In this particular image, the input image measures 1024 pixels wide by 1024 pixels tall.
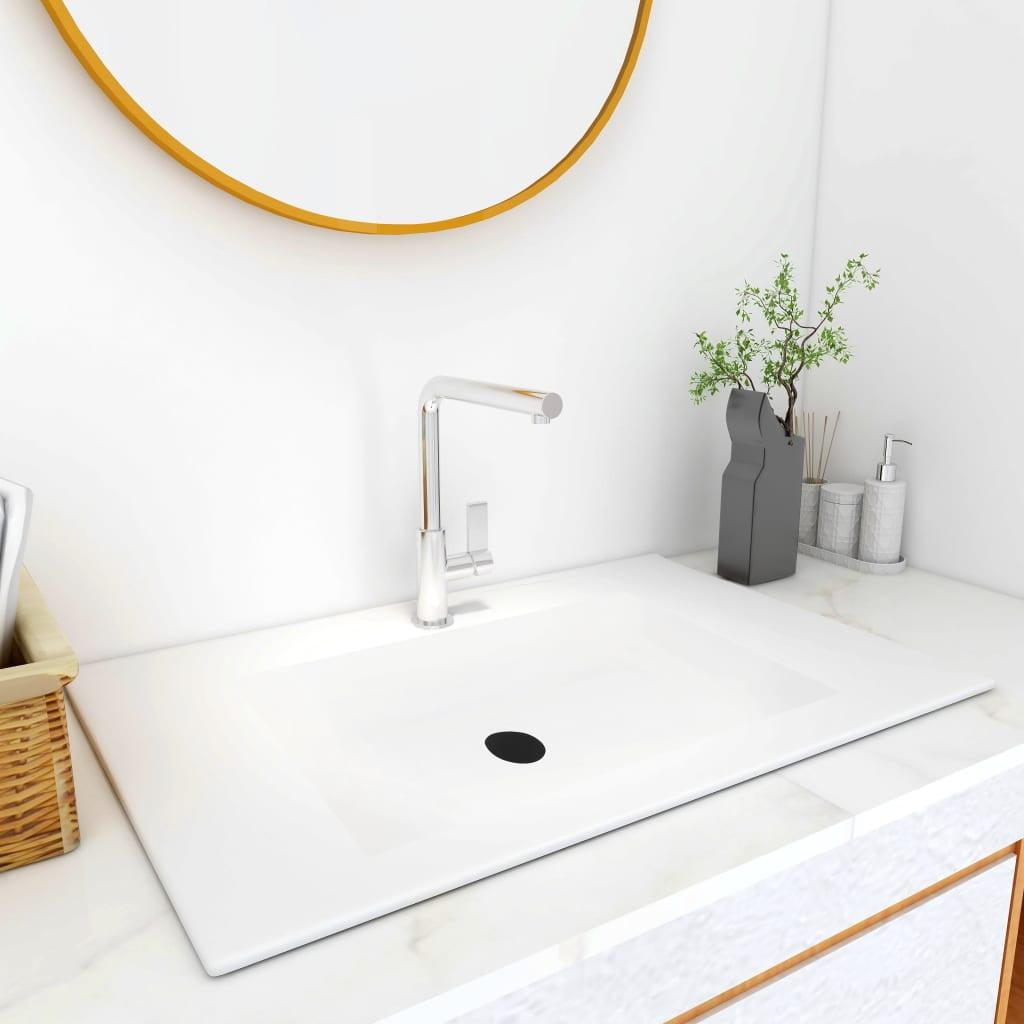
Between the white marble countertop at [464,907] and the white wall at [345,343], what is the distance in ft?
0.91

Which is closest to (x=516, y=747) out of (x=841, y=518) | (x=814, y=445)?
(x=841, y=518)

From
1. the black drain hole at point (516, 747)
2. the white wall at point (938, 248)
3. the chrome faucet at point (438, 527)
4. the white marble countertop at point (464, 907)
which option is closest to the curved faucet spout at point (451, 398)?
the chrome faucet at point (438, 527)

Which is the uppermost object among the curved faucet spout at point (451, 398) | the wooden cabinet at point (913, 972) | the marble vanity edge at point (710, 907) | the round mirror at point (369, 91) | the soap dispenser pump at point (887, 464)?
the round mirror at point (369, 91)

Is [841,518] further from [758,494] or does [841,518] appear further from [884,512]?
[758,494]

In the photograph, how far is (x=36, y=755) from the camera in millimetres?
646

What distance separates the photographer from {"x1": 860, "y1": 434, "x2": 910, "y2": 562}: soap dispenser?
126 cm

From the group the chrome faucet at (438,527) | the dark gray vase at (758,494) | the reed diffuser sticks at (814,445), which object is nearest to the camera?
the chrome faucet at (438,527)

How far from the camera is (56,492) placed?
0.94 m

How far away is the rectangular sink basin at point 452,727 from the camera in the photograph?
0.65 meters

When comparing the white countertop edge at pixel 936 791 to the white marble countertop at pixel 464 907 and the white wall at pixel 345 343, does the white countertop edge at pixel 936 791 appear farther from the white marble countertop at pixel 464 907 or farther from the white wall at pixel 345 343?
the white wall at pixel 345 343

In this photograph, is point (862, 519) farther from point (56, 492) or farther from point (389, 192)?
point (56, 492)

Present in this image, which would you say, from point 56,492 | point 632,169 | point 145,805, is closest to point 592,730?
point 145,805

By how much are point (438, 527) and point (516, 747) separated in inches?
10.0

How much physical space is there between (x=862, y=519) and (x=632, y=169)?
21.9 inches
